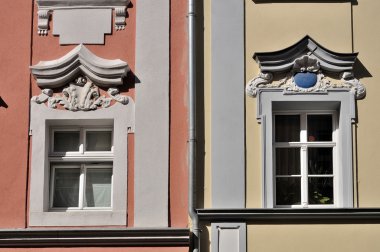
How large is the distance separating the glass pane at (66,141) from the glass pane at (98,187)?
0.41 meters

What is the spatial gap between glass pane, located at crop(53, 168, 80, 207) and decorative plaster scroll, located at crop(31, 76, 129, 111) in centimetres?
90

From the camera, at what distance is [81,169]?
11703 mm

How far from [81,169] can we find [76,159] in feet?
0.54

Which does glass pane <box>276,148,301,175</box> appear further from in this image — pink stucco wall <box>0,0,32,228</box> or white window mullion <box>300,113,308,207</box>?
pink stucco wall <box>0,0,32,228</box>

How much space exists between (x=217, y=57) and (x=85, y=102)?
188cm

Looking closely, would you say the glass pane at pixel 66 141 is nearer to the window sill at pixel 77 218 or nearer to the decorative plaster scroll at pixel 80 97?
the decorative plaster scroll at pixel 80 97

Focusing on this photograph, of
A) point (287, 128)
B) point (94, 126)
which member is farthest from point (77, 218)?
point (287, 128)

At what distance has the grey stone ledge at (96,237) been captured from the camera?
11078 mm

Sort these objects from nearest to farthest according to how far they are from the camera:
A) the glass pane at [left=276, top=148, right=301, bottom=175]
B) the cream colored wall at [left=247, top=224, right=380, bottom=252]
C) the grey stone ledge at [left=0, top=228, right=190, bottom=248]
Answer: the cream colored wall at [left=247, top=224, right=380, bottom=252] < the grey stone ledge at [left=0, top=228, right=190, bottom=248] < the glass pane at [left=276, top=148, right=301, bottom=175]

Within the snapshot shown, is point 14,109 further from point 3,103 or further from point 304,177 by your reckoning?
point 304,177

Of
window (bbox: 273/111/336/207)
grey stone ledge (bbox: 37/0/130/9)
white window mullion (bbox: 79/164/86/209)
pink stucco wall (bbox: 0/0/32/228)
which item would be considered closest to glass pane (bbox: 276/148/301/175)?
window (bbox: 273/111/336/207)

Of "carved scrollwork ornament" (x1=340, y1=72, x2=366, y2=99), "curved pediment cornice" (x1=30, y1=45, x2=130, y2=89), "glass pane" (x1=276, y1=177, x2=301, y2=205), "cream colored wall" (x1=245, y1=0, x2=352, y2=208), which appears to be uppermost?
"cream colored wall" (x1=245, y1=0, x2=352, y2=208)

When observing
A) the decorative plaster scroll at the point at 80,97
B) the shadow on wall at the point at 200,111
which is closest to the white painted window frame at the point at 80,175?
the decorative plaster scroll at the point at 80,97

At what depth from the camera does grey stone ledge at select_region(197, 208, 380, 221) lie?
1095 cm
